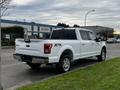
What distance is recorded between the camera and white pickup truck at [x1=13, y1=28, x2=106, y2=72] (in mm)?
10484

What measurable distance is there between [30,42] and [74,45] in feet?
7.14

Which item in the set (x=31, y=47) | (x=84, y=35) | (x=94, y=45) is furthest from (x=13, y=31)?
(x=31, y=47)

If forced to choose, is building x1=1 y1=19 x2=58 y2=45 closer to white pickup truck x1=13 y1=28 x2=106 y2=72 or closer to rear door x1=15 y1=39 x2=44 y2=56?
white pickup truck x1=13 y1=28 x2=106 y2=72

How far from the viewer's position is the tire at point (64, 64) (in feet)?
36.4

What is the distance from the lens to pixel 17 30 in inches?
1769

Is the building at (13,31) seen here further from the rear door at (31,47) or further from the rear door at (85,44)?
the rear door at (31,47)

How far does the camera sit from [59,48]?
1098 centimetres

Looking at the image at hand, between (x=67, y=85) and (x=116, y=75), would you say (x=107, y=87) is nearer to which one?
(x=67, y=85)

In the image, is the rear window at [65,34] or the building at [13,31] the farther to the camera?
the building at [13,31]

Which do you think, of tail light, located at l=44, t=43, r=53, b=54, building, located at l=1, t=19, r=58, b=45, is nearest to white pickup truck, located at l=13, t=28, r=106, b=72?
tail light, located at l=44, t=43, r=53, b=54

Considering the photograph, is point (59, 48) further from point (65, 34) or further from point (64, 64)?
point (65, 34)

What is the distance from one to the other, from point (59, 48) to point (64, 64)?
79 centimetres

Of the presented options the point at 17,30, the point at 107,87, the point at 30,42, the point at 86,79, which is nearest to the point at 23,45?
the point at 30,42

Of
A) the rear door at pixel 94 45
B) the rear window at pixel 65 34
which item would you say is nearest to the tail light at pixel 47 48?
the rear window at pixel 65 34
